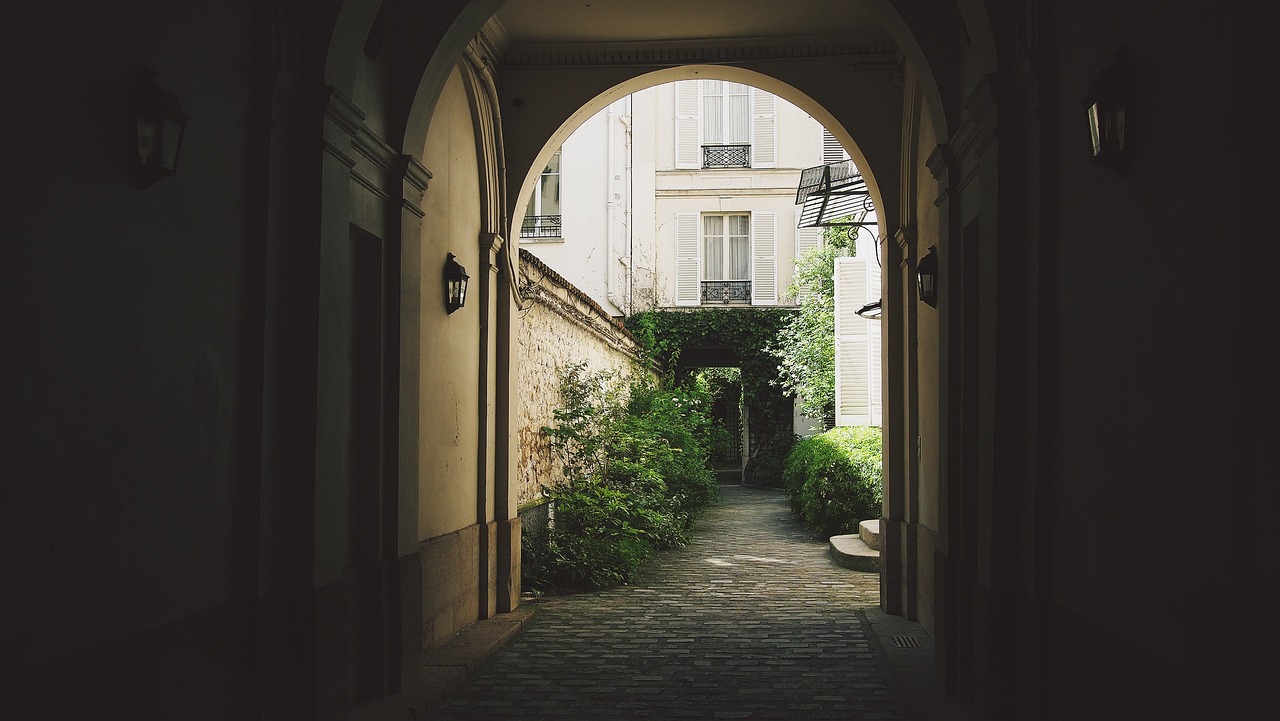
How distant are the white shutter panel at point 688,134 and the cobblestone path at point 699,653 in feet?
46.9

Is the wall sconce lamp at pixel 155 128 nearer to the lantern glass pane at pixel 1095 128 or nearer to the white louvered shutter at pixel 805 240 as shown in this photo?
the lantern glass pane at pixel 1095 128

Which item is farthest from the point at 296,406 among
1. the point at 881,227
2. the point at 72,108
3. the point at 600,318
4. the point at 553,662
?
the point at 600,318

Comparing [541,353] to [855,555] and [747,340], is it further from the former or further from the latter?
[747,340]

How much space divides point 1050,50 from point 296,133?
340cm

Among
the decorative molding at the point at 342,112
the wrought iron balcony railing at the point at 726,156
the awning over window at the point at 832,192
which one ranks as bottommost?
the decorative molding at the point at 342,112

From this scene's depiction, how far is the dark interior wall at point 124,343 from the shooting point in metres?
2.86

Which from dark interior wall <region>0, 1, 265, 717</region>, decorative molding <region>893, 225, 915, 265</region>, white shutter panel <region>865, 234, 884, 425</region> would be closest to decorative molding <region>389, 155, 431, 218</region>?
dark interior wall <region>0, 1, 265, 717</region>

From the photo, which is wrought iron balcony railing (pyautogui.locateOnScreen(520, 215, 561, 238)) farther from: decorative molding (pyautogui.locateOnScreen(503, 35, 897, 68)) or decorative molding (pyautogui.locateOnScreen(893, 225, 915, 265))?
decorative molding (pyautogui.locateOnScreen(893, 225, 915, 265))

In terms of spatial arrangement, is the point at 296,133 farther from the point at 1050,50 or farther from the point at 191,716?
the point at 1050,50

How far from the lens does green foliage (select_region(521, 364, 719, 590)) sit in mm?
9883

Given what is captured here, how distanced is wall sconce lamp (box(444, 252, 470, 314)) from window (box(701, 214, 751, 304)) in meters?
17.0

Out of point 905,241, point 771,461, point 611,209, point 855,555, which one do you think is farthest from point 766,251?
point 905,241

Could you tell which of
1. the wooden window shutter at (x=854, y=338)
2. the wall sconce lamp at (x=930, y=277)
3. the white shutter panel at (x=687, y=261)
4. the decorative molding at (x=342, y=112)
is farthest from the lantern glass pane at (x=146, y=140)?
the white shutter panel at (x=687, y=261)

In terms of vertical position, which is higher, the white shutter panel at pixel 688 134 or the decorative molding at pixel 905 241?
the white shutter panel at pixel 688 134
